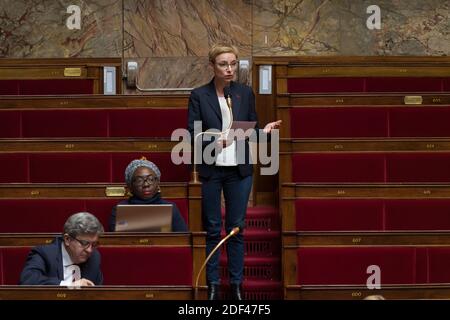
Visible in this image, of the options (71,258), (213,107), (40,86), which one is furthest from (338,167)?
(40,86)

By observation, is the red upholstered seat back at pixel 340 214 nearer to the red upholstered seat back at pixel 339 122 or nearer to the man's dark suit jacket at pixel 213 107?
the man's dark suit jacket at pixel 213 107

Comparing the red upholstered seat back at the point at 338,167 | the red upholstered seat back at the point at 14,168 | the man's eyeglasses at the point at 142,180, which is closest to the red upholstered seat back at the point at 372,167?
the red upholstered seat back at the point at 338,167

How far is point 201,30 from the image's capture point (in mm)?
2859

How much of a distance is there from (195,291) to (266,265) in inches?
19.6

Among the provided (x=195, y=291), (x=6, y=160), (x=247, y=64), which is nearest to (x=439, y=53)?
(x=247, y=64)

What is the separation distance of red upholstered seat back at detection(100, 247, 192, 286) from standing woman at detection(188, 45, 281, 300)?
0.44 feet

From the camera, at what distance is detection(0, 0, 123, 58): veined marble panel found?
2865mm

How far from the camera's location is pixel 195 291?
1.71 m

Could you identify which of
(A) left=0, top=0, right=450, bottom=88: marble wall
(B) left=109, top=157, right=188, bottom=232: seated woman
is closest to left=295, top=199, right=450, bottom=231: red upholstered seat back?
(B) left=109, top=157, right=188, bottom=232: seated woman

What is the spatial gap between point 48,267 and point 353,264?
0.48 metres

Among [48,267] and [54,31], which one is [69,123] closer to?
[54,31]

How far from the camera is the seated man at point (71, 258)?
1743 millimetres

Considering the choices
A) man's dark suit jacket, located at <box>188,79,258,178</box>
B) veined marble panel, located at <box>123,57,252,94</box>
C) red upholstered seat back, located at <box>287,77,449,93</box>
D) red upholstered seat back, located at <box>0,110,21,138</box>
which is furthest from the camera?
veined marble panel, located at <box>123,57,252,94</box>

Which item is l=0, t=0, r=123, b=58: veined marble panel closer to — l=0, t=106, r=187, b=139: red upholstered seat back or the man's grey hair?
l=0, t=106, r=187, b=139: red upholstered seat back
